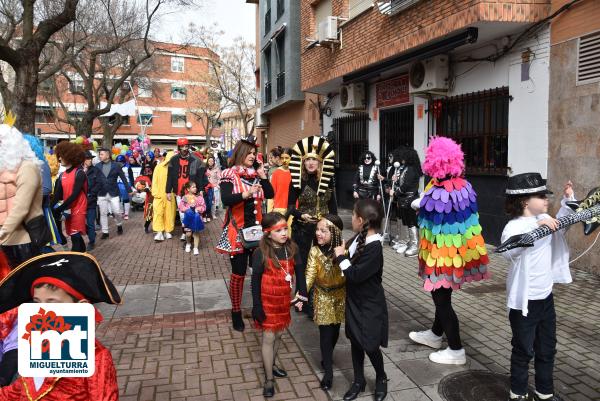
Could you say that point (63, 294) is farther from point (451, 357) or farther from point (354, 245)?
point (451, 357)

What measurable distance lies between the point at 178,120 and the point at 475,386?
53.1 metres

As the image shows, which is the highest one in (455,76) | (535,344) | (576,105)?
(455,76)

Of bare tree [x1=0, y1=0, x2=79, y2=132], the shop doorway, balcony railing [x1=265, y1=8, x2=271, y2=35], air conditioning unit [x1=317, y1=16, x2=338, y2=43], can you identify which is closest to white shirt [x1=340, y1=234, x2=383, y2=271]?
the shop doorway

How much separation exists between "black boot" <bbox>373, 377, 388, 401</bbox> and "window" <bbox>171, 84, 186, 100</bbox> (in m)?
52.5

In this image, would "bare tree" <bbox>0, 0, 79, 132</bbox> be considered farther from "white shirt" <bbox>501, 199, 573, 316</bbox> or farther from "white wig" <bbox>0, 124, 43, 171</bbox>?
"white shirt" <bbox>501, 199, 573, 316</bbox>

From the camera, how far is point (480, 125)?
915 cm

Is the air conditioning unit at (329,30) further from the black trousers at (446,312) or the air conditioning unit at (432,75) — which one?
the black trousers at (446,312)

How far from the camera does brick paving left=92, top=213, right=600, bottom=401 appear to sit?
3.69m

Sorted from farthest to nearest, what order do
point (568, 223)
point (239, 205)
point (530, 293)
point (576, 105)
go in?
point (576, 105)
point (239, 205)
point (530, 293)
point (568, 223)

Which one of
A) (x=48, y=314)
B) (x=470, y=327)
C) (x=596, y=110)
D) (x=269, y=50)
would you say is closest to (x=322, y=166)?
(x=470, y=327)

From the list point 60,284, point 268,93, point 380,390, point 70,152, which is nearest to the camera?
point 60,284

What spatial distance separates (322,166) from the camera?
5.16 metres

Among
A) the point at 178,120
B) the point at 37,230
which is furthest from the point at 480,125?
the point at 178,120

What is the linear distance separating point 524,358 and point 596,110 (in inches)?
197
